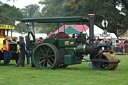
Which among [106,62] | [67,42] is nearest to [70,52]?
[67,42]

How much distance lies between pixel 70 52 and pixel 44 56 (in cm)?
114

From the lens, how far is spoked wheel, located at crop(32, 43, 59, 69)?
13820 millimetres

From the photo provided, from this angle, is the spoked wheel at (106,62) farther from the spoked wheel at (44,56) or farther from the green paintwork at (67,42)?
the spoked wheel at (44,56)

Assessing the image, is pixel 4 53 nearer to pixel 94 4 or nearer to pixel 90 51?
pixel 90 51

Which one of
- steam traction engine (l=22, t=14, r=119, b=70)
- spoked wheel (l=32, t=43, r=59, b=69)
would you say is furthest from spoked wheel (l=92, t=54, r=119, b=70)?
spoked wheel (l=32, t=43, r=59, b=69)

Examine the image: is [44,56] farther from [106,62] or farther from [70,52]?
[106,62]

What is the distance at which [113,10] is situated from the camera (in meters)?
46.4

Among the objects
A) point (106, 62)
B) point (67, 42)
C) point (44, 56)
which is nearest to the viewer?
point (106, 62)

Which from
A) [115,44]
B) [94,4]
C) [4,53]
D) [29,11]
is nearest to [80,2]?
[94,4]

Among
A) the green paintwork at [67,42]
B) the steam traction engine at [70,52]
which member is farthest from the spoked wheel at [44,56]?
the green paintwork at [67,42]

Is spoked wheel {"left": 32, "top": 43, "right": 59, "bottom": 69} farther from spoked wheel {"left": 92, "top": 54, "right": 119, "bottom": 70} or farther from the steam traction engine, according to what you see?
spoked wheel {"left": 92, "top": 54, "right": 119, "bottom": 70}

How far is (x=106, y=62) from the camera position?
13.5m

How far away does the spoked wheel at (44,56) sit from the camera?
13.8 meters

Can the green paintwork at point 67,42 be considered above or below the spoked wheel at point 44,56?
above
